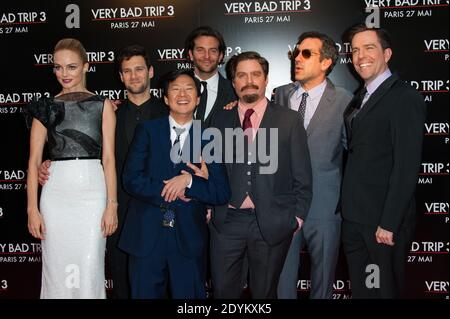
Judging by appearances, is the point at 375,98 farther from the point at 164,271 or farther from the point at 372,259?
the point at 164,271

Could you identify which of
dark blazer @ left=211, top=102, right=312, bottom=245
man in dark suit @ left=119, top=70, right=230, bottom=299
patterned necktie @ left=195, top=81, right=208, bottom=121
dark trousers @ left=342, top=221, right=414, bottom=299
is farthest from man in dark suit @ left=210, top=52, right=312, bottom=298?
patterned necktie @ left=195, top=81, right=208, bottom=121

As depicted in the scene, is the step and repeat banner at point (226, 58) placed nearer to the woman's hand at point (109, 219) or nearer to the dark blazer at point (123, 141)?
the dark blazer at point (123, 141)

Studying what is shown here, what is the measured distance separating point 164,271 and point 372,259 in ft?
4.16

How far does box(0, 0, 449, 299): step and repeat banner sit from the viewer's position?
176 inches

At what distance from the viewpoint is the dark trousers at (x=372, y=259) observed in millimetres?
3057

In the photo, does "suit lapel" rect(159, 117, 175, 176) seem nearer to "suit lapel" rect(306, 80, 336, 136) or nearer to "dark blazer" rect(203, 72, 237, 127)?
"dark blazer" rect(203, 72, 237, 127)

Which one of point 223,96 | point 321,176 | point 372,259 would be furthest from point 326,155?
point 223,96

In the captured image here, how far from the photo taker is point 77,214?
313cm

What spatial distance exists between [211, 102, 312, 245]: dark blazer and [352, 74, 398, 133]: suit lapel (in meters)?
0.36

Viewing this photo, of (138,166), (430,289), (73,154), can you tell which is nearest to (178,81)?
(138,166)

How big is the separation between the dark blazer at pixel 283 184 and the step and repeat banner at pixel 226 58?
1.61 metres

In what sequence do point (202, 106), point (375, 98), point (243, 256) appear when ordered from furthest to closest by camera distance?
point (202, 106), point (243, 256), point (375, 98)

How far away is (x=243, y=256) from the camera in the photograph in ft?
10.7

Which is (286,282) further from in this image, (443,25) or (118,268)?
(443,25)
